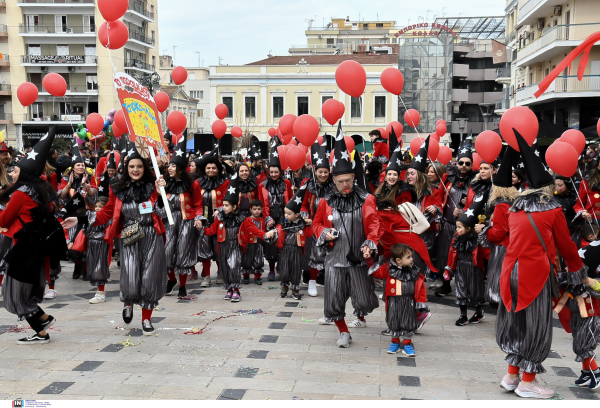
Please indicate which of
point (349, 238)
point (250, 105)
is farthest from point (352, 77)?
point (250, 105)

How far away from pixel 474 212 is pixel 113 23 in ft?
18.6

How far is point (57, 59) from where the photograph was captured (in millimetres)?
48125

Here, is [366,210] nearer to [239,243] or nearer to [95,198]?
[239,243]

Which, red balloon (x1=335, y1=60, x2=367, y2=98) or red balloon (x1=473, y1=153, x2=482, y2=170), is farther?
red balloon (x1=473, y1=153, x2=482, y2=170)

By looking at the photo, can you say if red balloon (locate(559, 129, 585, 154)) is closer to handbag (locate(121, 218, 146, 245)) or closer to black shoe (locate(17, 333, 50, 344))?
handbag (locate(121, 218, 146, 245))

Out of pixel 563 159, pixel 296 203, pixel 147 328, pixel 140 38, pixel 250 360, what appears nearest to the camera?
pixel 563 159

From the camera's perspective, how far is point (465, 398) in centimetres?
498

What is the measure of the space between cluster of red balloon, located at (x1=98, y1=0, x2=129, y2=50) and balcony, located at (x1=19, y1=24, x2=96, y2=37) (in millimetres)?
43472

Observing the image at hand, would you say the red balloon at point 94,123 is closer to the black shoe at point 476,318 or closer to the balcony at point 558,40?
the black shoe at point 476,318

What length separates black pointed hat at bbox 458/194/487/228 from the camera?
23.2ft

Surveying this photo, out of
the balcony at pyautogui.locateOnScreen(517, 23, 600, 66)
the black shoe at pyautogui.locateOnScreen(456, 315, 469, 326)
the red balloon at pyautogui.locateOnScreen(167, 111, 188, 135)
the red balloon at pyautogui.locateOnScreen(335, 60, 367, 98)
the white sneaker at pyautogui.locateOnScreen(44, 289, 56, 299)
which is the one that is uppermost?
the balcony at pyautogui.locateOnScreen(517, 23, 600, 66)

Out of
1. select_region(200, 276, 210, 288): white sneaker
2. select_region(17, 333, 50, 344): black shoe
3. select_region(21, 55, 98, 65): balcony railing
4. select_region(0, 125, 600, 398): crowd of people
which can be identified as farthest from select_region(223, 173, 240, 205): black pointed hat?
select_region(21, 55, 98, 65): balcony railing

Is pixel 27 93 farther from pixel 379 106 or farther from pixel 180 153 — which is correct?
pixel 379 106
